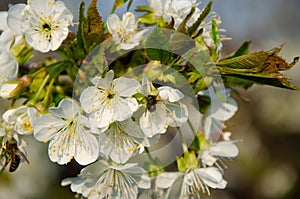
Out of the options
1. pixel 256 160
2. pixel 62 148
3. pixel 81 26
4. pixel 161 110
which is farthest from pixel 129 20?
pixel 256 160

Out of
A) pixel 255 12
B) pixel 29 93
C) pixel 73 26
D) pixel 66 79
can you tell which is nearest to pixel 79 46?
pixel 73 26

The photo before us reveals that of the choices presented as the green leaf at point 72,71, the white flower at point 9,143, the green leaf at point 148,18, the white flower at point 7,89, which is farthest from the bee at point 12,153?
the green leaf at point 148,18

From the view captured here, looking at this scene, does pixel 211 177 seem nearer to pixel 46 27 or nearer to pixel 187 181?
pixel 187 181

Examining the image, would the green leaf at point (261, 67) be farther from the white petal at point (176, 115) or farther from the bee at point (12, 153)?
the bee at point (12, 153)

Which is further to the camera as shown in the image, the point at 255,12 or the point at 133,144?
the point at 255,12

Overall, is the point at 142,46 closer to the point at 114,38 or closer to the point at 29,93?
the point at 114,38

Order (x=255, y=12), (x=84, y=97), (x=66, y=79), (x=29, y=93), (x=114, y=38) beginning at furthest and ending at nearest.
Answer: (x=255, y=12)
(x=66, y=79)
(x=29, y=93)
(x=114, y=38)
(x=84, y=97)
